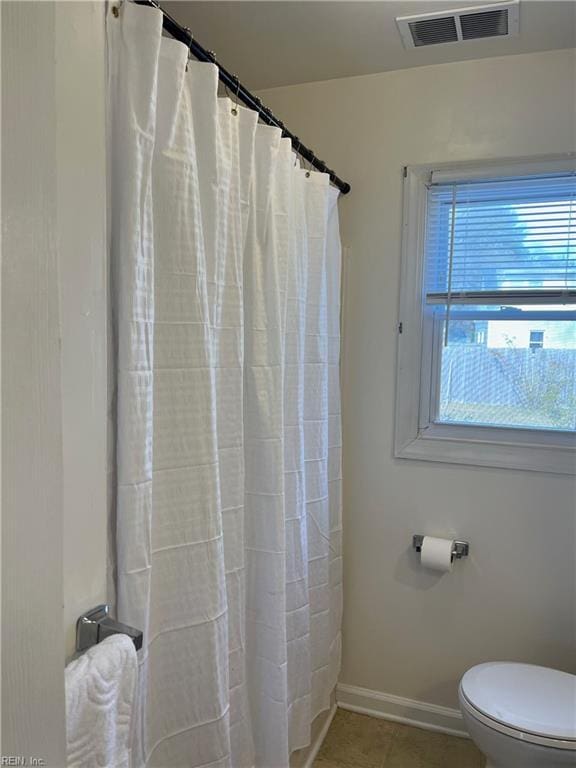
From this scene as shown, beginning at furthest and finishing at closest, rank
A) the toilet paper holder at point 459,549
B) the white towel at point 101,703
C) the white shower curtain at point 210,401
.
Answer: the toilet paper holder at point 459,549 → the white shower curtain at point 210,401 → the white towel at point 101,703

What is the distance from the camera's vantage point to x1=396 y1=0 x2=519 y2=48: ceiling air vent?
1596 mm

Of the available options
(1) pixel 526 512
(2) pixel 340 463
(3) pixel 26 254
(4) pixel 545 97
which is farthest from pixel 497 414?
(3) pixel 26 254

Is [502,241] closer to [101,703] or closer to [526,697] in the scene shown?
[526,697]

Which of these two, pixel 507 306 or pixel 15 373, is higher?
pixel 507 306

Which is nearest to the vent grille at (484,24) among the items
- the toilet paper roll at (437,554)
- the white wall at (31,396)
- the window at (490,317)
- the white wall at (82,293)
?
the window at (490,317)

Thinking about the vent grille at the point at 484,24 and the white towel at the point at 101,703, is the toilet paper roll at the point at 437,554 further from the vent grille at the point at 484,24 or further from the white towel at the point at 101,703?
the vent grille at the point at 484,24

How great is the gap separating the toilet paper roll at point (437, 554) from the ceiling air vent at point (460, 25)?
171cm

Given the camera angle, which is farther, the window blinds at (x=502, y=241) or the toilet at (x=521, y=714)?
the window blinds at (x=502, y=241)

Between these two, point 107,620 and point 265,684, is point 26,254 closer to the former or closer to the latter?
point 107,620

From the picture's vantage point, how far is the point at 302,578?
1.68 meters

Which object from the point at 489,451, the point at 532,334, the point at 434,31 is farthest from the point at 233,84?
the point at 489,451

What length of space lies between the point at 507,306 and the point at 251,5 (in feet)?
4.18

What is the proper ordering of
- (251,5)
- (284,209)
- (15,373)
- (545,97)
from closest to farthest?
(15,373) < (284,209) < (251,5) < (545,97)

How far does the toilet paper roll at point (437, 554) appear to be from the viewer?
77.9 inches
